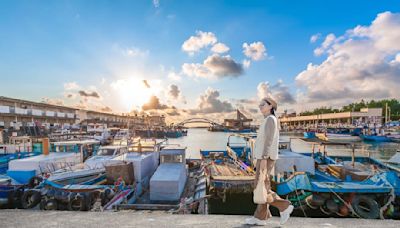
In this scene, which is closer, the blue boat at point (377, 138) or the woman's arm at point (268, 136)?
the woman's arm at point (268, 136)

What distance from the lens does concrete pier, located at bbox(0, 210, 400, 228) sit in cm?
390

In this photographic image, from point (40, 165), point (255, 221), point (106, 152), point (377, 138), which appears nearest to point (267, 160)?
point (255, 221)

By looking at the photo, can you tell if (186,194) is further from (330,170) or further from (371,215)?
(330,170)

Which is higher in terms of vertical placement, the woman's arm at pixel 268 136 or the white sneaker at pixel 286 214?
the woman's arm at pixel 268 136

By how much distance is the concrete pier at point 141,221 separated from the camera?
390 centimetres

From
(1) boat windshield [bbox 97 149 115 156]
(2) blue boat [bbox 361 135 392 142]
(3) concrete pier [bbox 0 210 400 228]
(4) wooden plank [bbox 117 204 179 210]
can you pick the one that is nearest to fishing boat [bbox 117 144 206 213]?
(4) wooden plank [bbox 117 204 179 210]

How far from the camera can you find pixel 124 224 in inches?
156

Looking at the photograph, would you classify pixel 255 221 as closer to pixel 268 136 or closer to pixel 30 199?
pixel 268 136

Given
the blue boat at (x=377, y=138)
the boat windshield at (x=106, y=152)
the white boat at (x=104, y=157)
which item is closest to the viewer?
the white boat at (x=104, y=157)

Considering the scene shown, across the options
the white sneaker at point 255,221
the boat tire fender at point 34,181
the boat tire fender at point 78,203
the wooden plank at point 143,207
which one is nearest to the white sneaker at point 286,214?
the white sneaker at point 255,221

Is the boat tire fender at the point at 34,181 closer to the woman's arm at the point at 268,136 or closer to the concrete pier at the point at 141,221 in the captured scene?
the concrete pier at the point at 141,221

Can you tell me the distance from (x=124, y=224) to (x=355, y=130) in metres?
92.4

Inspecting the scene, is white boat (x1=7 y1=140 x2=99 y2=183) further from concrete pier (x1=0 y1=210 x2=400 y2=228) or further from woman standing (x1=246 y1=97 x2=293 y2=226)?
woman standing (x1=246 y1=97 x2=293 y2=226)

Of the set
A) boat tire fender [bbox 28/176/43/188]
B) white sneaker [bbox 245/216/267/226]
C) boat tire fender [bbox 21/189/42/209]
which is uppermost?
white sneaker [bbox 245/216/267/226]
